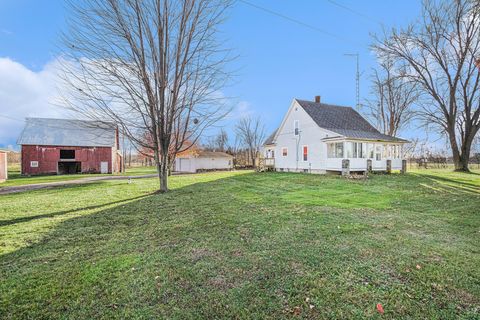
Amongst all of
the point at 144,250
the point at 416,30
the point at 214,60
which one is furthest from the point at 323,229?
Result: the point at 416,30

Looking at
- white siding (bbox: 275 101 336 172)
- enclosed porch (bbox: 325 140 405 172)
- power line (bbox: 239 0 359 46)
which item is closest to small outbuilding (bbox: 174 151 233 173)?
white siding (bbox: 275 101 336 172)

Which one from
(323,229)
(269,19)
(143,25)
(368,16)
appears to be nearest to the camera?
(323,229)

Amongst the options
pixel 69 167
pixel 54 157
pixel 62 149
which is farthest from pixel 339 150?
pixel 69 167

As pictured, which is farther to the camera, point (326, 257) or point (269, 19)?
point (269, 19)

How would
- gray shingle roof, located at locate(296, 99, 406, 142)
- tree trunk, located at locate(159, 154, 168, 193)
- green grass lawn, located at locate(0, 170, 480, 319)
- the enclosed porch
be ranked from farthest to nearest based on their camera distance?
gray shingle roof, located at locate(296, 99, 406, 142)
the enclosed porch
tree trunk, located at locate(159, 154, 168, 193)
green grass lawn, located at locate(0, 170, 480, 319)

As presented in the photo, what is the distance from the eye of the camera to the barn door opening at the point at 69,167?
1134 inches

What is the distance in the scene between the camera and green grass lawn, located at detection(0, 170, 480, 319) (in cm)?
246

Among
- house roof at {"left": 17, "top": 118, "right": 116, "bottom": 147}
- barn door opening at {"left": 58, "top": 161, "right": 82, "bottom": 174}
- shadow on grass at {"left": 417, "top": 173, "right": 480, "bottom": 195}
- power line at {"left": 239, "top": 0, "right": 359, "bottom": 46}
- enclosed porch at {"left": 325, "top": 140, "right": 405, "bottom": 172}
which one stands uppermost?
power line at {"left": 239, "top": 0, "right": 359, "bottom": 46}

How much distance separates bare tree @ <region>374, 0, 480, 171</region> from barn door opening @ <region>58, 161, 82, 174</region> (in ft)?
111

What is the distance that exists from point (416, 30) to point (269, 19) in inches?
696

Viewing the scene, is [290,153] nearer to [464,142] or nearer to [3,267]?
[464,142]

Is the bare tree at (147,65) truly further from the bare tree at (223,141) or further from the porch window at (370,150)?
the bare tree at (223,141)

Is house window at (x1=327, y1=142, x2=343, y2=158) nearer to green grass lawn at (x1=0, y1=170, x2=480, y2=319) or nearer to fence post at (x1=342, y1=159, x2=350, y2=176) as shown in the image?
fence post at (x1=342, y1=159, x2=350, y2=176)

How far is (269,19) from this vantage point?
10.2 meters
